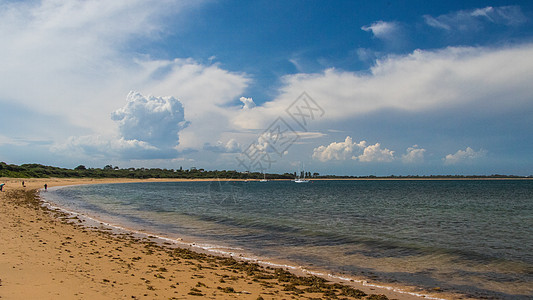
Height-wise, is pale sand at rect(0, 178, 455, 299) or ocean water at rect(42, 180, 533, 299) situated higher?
pale sand at rect(0, 178, 455, 299)

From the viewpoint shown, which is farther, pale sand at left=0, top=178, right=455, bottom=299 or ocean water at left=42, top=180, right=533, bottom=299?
ocean water at left=42, top=180, right=533, bottom=299

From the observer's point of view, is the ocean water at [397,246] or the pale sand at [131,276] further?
the ocean water at [397,246]

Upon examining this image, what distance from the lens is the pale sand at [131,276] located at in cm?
827

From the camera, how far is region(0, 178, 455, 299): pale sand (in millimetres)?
8266

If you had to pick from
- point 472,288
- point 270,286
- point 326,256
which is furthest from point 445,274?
point 270,286

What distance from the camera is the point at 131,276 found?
10.0m

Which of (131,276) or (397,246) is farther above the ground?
(131,276)

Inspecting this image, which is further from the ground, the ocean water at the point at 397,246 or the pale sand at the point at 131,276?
the pale sand at the point at 131,276

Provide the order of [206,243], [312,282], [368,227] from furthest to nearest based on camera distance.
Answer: [368,227] → [206,243] → [312,282]

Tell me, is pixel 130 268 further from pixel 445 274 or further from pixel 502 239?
pixel 502 239

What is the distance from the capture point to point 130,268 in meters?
11.1

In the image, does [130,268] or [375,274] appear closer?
[130,268]

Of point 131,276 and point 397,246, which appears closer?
point 131,276

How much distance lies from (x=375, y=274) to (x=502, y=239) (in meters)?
13.5
